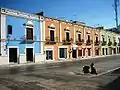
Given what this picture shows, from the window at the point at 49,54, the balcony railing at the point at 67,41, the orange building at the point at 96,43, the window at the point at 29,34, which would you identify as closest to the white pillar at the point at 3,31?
the window at the point at 29,34

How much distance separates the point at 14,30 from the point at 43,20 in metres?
6.59

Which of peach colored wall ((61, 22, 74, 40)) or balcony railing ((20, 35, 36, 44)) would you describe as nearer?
balcony railing ((20, 35, 36, 44))

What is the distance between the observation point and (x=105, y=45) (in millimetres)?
60375

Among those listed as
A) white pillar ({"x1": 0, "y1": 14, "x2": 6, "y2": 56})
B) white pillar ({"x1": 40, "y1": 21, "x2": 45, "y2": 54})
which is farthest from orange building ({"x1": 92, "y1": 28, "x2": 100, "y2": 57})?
white pillar ({"x1": 0, "y1": 14, "x2": 6, "y2": 56})

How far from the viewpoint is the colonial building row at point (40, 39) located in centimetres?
3030

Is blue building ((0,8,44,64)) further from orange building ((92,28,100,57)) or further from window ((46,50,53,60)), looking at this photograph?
orange building ((92,28,100,57))

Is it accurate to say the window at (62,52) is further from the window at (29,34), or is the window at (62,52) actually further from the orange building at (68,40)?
the window at (29,34)

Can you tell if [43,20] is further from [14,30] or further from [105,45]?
[105,45]

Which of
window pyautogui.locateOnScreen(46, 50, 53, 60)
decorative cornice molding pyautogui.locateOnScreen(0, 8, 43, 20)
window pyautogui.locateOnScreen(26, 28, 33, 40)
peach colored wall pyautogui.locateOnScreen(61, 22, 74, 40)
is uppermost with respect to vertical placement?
decorative cornice molding pyautogui.locateOnScreen(0, 8, 43, 20)

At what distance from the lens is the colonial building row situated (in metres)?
30.3

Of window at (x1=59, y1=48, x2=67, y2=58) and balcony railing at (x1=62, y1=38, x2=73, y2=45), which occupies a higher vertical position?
balcony railing at (x1=62, y1=38, x2=73, y2=45)

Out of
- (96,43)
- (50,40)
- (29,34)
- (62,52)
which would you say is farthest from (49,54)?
(96,43)

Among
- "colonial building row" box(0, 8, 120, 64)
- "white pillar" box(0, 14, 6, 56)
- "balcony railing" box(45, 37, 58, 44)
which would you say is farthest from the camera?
"balcony railing" box(45, 37, 58, 44)

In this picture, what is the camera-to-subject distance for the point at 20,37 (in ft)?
106
